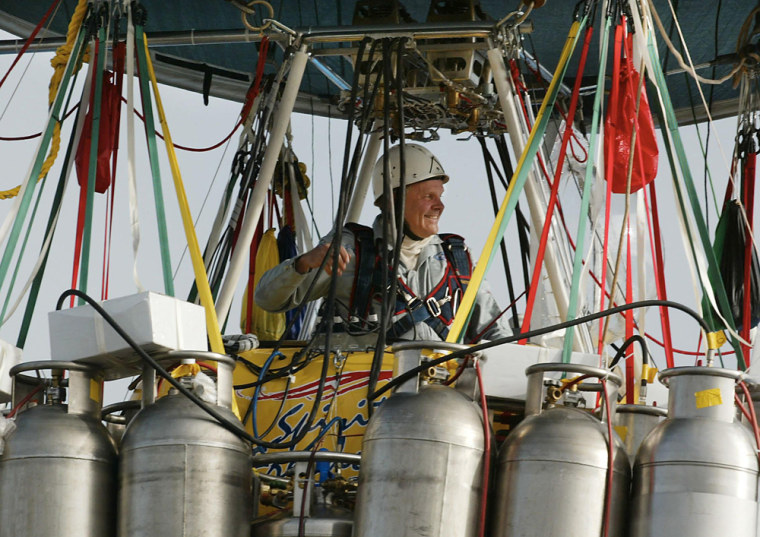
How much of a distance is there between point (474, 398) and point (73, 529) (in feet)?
4.37

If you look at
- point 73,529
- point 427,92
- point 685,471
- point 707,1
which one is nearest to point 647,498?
point 685,471

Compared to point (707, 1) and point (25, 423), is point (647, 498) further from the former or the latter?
point (707, 1)

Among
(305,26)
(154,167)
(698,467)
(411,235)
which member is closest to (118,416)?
(154,167)

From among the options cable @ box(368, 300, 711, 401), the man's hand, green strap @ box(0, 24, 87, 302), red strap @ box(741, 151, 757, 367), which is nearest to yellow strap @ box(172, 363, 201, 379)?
cable @ box(368, 300, 711, 401)

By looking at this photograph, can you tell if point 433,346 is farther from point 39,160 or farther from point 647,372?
point 39,160

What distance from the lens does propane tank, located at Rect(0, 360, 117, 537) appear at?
473cm

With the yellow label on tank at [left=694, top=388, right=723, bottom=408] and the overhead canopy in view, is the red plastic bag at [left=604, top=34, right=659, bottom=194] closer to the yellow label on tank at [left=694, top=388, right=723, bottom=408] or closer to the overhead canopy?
the yellow label on tank at [left=694, top=388, right=723, bottom=408]

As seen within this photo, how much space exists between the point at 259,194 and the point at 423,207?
1.31m

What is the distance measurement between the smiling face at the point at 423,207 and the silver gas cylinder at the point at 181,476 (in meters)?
2.81

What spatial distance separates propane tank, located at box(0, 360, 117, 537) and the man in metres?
1.83

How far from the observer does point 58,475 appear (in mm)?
4762

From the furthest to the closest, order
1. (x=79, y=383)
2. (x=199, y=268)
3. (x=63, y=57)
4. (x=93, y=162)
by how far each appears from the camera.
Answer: (x=63, y=57), (x=93, y=162), (x=199, y=268), (x=79, y=383)

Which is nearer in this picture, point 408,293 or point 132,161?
point 132,161

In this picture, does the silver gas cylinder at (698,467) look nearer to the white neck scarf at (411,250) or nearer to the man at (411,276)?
the man at (411,276)
